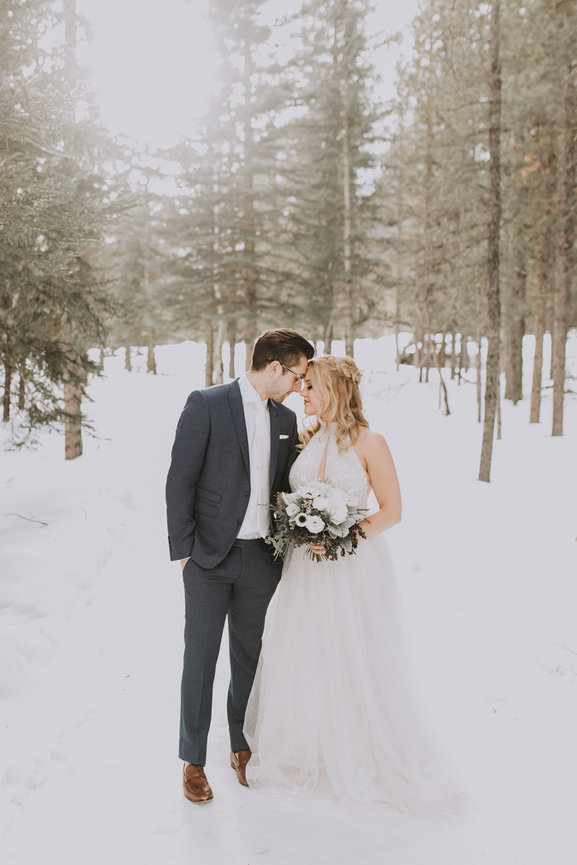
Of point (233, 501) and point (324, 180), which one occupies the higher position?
point (324, 180)

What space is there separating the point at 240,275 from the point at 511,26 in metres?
12.6

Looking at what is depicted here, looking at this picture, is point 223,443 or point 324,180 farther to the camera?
point 324,180

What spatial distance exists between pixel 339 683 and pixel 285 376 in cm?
185

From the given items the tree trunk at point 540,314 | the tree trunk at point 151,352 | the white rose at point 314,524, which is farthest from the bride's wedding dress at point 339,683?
the tree trunk at point 151,352

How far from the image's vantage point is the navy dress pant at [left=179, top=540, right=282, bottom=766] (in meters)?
3.45

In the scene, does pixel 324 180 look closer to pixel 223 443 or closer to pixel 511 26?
pixel 511 26

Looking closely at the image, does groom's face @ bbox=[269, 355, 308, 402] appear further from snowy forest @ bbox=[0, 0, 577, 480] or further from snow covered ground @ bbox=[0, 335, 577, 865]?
snowy forest @ bbox=[0, 0, 577, 480]

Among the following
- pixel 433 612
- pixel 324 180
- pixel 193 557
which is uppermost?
pixel 324 180

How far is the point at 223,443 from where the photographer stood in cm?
341

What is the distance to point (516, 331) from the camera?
2120cm

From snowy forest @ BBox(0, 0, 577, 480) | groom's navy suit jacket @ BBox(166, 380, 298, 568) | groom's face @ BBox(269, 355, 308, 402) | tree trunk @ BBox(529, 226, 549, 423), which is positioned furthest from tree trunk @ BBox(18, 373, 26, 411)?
tree trunk @ BBox(529, 226, 549, 423)

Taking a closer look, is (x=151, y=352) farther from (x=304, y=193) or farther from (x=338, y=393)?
(x=338, y=393)

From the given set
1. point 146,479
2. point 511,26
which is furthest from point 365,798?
point 511,26

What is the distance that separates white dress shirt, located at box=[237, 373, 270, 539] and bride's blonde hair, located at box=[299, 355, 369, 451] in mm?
348
